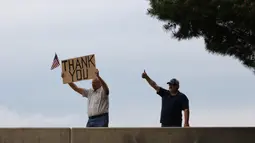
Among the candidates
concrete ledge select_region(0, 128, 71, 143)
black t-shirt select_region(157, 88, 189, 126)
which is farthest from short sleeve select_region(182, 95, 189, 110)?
concrete ledge select_region(0, 128, 71, 143)

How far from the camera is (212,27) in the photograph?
1109 cm

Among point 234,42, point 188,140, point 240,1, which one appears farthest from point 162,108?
point 240,1

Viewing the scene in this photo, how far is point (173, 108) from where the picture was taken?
11.5 metres

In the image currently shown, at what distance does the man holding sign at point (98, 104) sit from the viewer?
38.8 ft

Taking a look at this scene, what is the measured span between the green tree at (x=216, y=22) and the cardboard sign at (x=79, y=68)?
6.13 feet

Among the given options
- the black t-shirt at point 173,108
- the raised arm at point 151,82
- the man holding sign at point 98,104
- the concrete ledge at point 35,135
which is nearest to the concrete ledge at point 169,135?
the concrete ledge at point 35,135

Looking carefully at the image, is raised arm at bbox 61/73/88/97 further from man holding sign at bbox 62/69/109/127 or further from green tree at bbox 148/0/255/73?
green tree at bbox 148/0/255/73

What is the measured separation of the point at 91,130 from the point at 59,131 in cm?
57

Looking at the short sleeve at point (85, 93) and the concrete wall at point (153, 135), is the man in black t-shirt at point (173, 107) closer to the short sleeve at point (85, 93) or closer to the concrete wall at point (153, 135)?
the concrete wall at point (153, 135)

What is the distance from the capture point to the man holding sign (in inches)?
465

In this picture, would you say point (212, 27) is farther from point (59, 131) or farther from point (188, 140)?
point (59, 131)

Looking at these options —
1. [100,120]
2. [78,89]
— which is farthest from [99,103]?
[78,89]

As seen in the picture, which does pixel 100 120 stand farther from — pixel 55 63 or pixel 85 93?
pixel 55 63

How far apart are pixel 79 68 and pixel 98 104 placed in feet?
3.49
